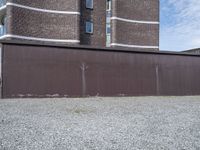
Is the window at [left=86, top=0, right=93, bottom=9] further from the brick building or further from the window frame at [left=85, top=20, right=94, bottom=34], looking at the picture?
the window frame at [left=85, top=20, right=94, bottom=34]

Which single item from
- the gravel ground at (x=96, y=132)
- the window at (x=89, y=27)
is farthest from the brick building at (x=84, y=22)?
the gravel ground at (x=96, y=132)

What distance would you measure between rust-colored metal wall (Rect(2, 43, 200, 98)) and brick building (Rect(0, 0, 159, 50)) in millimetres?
8058

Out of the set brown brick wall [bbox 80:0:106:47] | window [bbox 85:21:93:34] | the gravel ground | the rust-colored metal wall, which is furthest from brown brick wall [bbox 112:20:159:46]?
the gravel ground

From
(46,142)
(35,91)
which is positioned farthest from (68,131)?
(35,91)

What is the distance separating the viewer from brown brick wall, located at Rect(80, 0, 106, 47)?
25.5 meters

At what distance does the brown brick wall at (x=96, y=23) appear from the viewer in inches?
1006

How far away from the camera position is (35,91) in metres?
14.0

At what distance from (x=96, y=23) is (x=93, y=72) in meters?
12.1

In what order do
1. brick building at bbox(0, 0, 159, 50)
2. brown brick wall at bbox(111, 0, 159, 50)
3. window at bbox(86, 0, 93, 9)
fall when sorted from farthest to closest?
1. brown brick wall at bbox(111, 0, 159, 50)
2. window at bbox(86, 0, 93, 9)
3. brick building at bbox(0, 0, 159, 50)

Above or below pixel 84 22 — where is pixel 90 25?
below

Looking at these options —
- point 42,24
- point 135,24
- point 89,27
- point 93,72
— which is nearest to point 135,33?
point 135,24

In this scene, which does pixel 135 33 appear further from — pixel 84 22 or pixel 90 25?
pixel 84 22

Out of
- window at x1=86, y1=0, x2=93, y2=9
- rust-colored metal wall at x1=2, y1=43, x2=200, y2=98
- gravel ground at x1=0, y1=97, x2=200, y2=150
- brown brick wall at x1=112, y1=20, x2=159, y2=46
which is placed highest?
window at x1=86, y1=0, x2=93, y2=9

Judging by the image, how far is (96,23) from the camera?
26250mm
